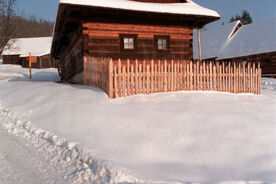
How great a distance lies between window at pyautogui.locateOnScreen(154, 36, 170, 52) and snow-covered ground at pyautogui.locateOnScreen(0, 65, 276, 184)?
489 cm

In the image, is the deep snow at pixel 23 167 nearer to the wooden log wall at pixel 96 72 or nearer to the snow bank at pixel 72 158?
the snow bank at pixel 72 158

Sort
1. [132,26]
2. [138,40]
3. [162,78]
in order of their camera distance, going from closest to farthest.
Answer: [162,78] < [132,26] < [138,40]

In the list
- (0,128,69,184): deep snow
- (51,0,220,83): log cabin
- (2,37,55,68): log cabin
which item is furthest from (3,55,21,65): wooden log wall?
(0,128,69,184): deep snow

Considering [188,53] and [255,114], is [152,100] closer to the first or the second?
[255,114]

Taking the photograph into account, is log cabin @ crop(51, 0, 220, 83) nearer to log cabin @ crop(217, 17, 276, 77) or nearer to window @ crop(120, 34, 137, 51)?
window @ crop(120, 34, 137, 51)

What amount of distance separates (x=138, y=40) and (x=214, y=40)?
2052cm

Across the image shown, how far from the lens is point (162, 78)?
7.80m

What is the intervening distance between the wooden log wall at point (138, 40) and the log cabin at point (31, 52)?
34365 mm

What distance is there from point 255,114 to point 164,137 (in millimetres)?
2950

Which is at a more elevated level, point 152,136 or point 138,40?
point 138,40

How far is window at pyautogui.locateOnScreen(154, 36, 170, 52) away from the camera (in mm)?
11812

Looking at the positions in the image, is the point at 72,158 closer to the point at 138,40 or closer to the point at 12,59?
the point at 138,40

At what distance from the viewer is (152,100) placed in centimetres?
695

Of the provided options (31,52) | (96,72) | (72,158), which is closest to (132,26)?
(96,72)
